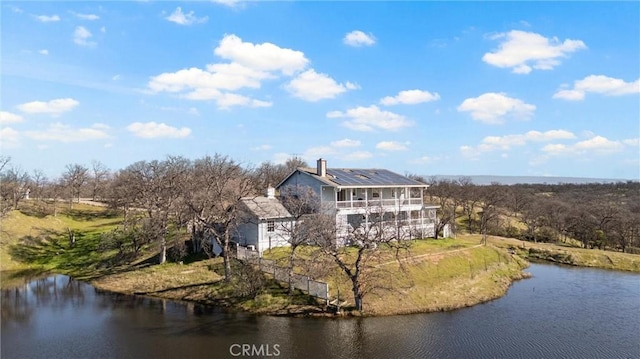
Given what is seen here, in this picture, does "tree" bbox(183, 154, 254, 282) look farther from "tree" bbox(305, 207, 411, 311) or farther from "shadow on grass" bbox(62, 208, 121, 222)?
"shadow on grass" bbox(62, 208, 121, 222)

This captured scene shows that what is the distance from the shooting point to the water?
75.5 feet

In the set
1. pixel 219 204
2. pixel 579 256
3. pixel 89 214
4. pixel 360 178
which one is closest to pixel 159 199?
pixel 219 204

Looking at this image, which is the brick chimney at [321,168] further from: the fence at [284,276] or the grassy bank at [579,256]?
the grassy bank at [579,256]

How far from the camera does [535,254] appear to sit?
56.8 meters

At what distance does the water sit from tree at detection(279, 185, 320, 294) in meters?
6.29

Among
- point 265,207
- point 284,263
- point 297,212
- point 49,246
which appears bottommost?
point 49,246

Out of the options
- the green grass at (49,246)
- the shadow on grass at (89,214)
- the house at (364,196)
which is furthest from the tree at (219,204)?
the shadow on grass at (89,214)

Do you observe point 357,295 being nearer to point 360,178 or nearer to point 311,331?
point 311,331

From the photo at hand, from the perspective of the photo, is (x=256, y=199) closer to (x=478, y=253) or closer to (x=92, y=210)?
(x=478, y=253)

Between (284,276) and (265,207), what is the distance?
1013 centimetres

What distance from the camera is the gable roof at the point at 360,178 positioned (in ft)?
147

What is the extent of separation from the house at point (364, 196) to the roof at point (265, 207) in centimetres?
411

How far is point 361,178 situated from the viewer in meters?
49.1

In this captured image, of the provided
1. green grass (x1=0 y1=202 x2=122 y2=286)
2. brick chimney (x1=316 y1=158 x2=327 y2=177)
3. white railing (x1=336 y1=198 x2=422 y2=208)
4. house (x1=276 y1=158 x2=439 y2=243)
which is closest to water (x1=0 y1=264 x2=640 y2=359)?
green grass (x1=0 y1=202 x2=122 y2=286)
